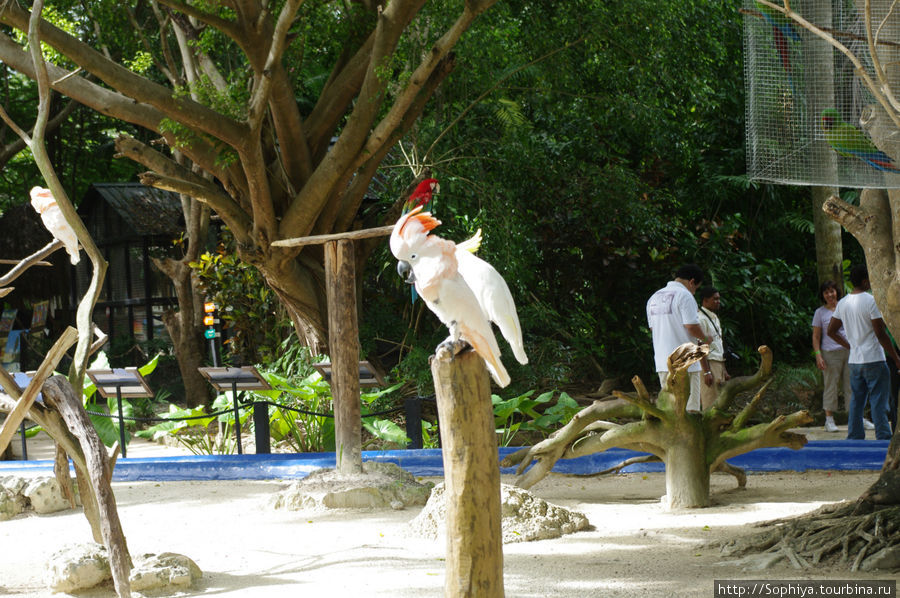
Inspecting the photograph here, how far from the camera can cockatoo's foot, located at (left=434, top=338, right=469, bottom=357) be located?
3.33 m

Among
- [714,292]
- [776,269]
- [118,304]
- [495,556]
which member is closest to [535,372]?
[714,292]

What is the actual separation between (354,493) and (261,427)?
2442 mm

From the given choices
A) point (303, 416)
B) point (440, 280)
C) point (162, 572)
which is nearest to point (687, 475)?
point (440, 280)

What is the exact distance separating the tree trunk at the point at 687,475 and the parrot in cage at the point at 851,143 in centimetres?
250

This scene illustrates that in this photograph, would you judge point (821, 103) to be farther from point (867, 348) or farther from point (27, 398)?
point (867, 348)

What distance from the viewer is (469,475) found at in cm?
332

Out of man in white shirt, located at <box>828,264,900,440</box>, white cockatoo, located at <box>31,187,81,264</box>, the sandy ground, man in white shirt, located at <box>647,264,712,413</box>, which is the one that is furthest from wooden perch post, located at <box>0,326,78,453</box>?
man in white shirt, located at <box>828,264,900,440</box>

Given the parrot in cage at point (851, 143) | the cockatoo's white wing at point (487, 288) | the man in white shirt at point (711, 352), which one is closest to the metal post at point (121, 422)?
the man in white shirt at point (711, 352)

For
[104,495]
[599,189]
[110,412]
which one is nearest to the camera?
[104,495]

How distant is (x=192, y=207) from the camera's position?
498 inches

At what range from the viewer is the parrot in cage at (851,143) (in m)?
4.07

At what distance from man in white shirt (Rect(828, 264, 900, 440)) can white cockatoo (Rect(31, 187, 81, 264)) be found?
6.19m

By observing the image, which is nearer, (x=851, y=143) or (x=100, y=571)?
(x=851, y=143)

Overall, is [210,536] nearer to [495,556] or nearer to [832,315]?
[495,556]
